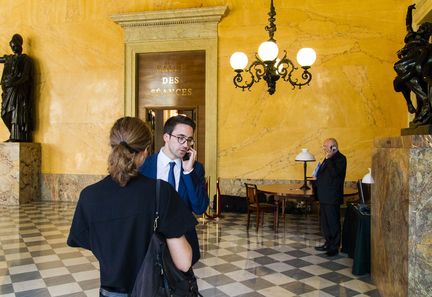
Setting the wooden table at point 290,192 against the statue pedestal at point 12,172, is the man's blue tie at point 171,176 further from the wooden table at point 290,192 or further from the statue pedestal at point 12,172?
the statue pedestal at point 12,172

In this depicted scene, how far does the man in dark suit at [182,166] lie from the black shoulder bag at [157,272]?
0.77m

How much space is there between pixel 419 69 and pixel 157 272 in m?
3.25

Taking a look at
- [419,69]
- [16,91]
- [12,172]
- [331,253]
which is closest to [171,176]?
[419,69]

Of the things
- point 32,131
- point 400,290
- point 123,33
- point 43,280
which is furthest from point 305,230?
point 32,131

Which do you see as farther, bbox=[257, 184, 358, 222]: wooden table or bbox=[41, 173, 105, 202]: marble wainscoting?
bbox=[41, 173, 105, 202]: marble wainscoting

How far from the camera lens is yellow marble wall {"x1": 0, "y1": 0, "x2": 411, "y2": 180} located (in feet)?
28.8

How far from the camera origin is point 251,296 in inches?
163

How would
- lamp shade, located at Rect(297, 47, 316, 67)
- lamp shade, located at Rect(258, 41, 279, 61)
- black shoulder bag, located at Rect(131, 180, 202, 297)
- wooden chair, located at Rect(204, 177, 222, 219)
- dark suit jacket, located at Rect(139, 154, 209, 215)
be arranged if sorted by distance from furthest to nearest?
1. wooden chair, located at Rect(204, 177, 222, 219)
2. lamp shade, located at Rect(297, 47, 316, 67)
3. lamp shade, located at Rect(258, 41, 279, 61)
4. dark suit jacket, located at Rect(139, 154, 209, 215)
5. black shoulder bag, located at Rect(131, 180, 202, 297)

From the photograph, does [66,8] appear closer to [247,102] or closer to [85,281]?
[247,102]

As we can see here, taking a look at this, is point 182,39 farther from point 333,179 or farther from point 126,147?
point 126,147

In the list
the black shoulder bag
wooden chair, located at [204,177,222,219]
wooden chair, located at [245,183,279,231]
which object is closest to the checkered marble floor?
wooden chair, located at [245,183,279,231]

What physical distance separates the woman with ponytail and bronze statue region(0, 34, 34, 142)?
380 inches

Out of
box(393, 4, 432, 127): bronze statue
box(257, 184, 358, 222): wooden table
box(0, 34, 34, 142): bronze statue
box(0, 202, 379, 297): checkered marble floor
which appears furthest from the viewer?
box(0, 34, 34, 142): bronze statue

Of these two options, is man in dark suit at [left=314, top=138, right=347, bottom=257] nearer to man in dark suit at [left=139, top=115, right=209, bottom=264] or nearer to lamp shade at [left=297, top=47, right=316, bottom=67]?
lamp shade at [left=297, top=47, right=316, bottom=67]
